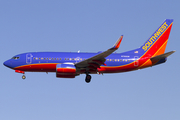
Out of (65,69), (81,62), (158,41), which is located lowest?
(65,69)

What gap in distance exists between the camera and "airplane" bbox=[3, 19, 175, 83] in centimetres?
4800

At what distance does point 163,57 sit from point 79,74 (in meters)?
12.4

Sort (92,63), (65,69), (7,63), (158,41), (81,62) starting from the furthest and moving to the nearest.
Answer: (158,41) → (7,63) → (92,63) → (65,69) → (81,62)

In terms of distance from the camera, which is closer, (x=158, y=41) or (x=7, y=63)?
(x=7, y=63)

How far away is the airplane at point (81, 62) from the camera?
4800 cm

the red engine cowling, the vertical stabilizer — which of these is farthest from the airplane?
the vertical stabilizer

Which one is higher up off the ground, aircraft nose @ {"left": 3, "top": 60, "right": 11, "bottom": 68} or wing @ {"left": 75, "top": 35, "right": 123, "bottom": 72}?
aircraft nose @ {"left": 3, "top": 60, "right": 11, "bottom": 68}

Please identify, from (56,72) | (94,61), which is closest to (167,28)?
(94,61)

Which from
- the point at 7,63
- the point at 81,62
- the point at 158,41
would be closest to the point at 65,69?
the point at 81,62

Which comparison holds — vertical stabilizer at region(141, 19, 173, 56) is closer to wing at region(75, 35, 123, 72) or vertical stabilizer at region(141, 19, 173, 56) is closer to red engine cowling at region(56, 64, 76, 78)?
wing at region(75, 35, 123, 72)

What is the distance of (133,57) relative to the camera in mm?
51188

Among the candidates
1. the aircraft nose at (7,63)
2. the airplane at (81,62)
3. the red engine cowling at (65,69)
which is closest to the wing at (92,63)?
the airplane at (81,62)

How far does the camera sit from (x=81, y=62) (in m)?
47.4

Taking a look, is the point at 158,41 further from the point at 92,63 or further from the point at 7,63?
the point at 7,63
